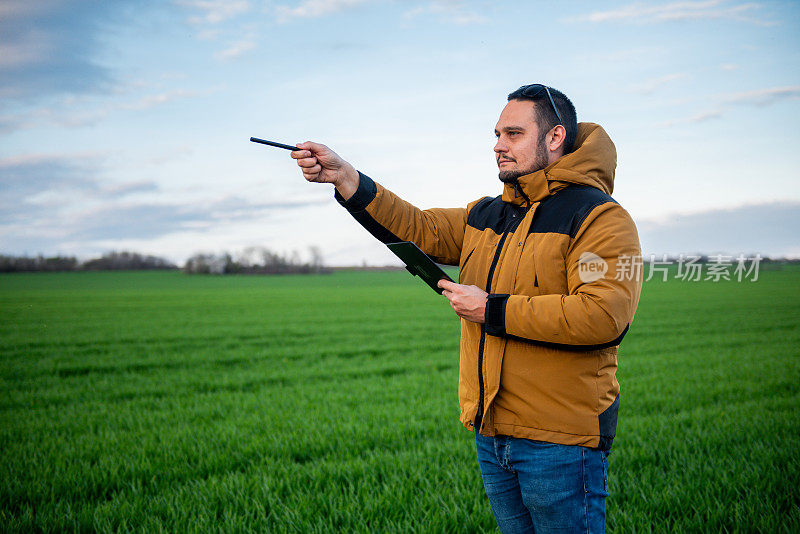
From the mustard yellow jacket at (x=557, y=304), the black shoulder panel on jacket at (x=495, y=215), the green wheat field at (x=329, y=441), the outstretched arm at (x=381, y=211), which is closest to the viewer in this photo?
the mustard yellow jacket at (x=557, y=304)

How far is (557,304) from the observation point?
1.81 metres

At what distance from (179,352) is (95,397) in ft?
14.7

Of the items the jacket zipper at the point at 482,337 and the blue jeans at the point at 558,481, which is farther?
the jacket zipper at the point at 482,337

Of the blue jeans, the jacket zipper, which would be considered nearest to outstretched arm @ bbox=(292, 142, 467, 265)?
the jacket zipper

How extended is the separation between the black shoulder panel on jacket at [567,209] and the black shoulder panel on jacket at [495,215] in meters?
0.13

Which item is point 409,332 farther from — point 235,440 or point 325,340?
point 235,440

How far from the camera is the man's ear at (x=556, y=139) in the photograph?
208 centimetres

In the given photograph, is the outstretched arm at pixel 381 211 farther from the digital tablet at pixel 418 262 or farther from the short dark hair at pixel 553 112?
the short dark hair at pixel 553 112

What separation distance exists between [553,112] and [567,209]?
0.42m

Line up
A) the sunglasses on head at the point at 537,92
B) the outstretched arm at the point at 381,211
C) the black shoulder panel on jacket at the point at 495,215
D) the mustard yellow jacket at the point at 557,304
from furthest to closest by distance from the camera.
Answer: the outstretched arm at the point at 381,211
the black shoulder panel on jacket at the point at 495,215
the sunglasses on head at the point at 537,92
the mustard yellow jacket at the point at 557,304

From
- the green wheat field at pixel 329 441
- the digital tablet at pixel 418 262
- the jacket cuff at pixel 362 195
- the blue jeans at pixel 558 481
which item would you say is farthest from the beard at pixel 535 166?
the green wheat field at pixel 329 441

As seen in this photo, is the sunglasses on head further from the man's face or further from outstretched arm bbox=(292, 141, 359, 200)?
outstretched arm bbox=(292, 141, 359, 200)

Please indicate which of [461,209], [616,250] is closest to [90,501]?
[461,209]

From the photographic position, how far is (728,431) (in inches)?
233
